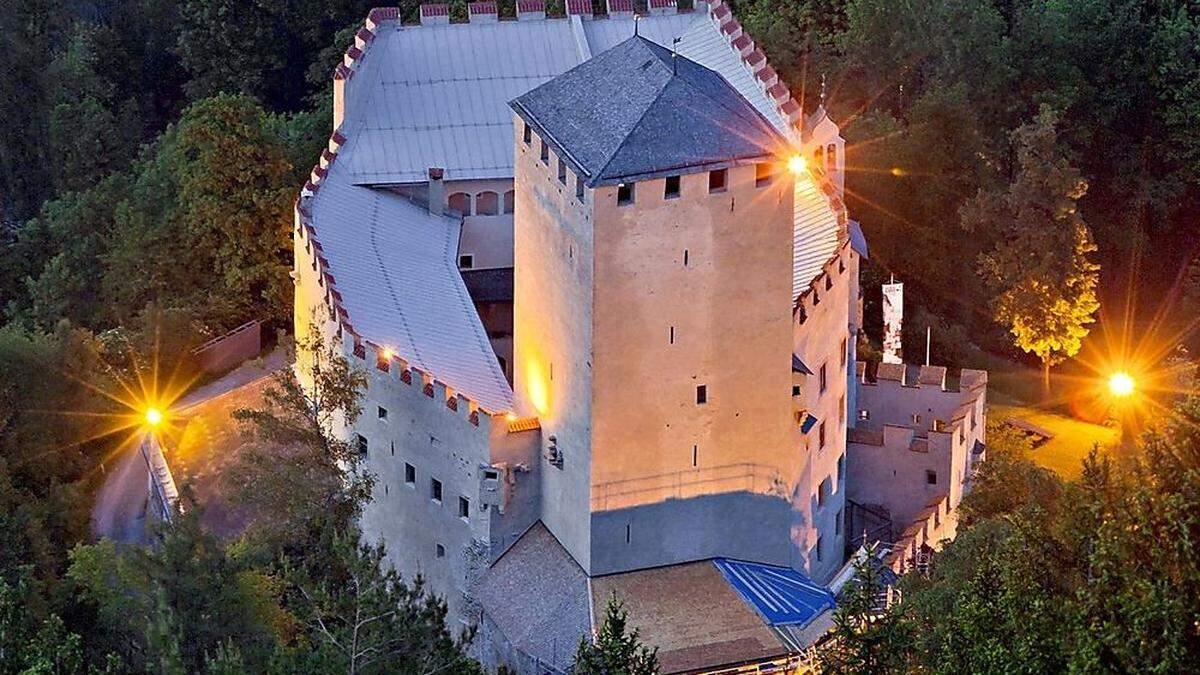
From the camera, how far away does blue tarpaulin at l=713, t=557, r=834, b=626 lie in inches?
2153

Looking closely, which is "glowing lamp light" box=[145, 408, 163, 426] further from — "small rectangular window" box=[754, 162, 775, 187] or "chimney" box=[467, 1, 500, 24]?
"small rectangular window" box=[754, 162, 775, 187]

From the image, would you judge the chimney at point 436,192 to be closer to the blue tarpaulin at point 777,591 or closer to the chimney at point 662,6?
the chimney at point 662,6

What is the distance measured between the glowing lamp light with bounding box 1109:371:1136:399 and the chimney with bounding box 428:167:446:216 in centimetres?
2082

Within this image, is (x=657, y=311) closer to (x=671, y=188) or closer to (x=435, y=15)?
(x=671, y=188)

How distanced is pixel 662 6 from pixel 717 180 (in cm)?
2464

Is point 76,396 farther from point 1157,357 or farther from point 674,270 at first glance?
point 1157,357

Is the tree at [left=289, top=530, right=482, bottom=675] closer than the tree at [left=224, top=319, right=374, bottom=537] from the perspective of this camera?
Yes

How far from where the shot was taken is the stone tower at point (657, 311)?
53500mm

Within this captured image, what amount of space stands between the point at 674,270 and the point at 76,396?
2253cm

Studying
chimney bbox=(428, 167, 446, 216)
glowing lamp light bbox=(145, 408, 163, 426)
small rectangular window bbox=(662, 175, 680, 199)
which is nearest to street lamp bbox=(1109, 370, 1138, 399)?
chimney bbox=(428, 167, 446, 216)

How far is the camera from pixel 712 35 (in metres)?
75.1

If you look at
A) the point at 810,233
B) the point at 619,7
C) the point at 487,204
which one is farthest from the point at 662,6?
the point at 810,233

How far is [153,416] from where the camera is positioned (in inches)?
2830

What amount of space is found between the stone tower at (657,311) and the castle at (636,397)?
5 cm
